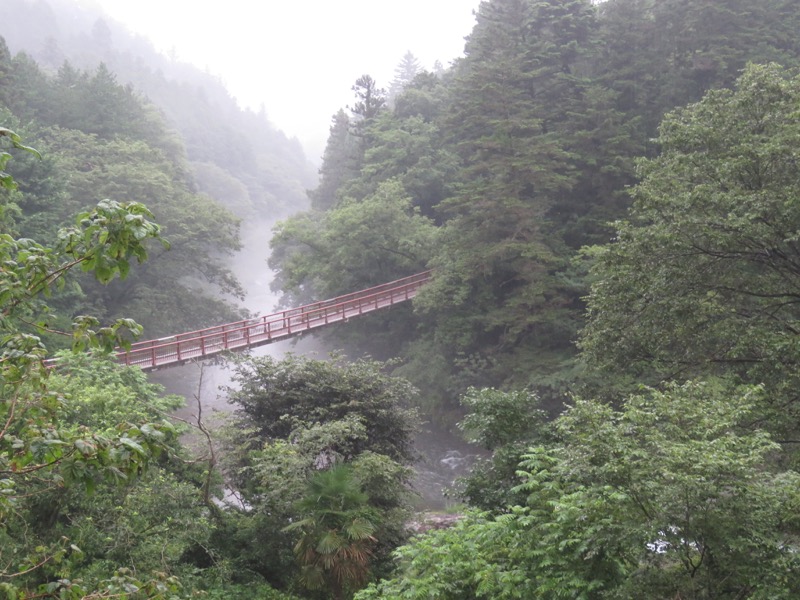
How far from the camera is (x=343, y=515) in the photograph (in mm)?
7902

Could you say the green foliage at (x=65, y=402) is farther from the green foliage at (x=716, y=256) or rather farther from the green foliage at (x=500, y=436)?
the green foliage at (x=716, y=256)

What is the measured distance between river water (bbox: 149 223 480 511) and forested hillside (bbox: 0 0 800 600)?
100cm

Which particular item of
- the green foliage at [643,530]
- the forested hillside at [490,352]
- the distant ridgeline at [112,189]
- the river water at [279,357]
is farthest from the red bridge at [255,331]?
the green foliage at [643,530]

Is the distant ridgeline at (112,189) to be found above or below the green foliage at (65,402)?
above

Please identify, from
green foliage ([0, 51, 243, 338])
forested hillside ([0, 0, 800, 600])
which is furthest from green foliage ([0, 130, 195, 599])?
green foliage ([0, 51, 243, 338])

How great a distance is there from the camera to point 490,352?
1986cm

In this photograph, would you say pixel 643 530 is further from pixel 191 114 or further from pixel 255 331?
pixel 191 114

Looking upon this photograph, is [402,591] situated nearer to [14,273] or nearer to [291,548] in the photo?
[291,548]

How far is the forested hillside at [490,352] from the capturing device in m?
4.28

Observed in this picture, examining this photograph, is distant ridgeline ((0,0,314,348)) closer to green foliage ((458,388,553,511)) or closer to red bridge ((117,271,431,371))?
red bridge ((117,271,431,371))

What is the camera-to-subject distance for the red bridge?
1714cm

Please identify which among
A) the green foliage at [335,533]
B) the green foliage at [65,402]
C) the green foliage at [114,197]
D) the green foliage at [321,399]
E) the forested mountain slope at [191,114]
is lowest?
the green foliage at [335,533]

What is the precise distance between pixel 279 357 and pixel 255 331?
1325 cm

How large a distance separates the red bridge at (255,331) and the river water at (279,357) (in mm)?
683
